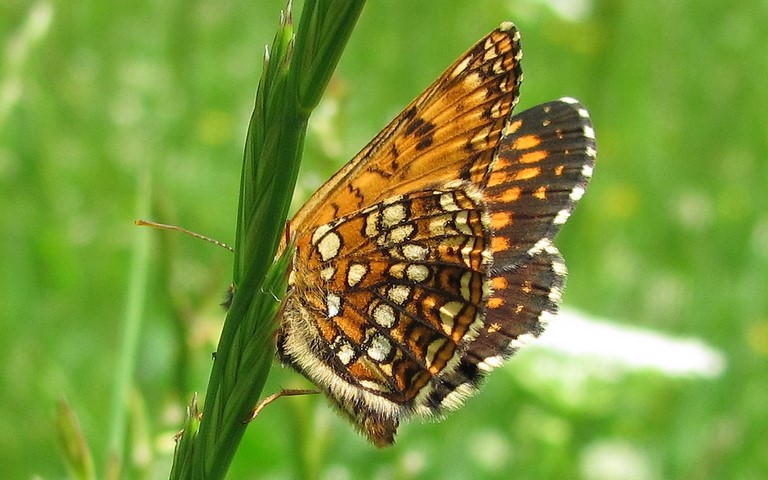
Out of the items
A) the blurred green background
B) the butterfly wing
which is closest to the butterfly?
A: the butterfly wing

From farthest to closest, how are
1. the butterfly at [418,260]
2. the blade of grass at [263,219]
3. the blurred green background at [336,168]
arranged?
the blurred green background at [336,168]
the butterfly at [418,260]
the blade of grass at [263,219]

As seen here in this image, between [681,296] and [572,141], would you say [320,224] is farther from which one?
[681,296]

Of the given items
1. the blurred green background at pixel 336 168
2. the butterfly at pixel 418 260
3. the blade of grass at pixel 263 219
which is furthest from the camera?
the blurred green background at pixel 336 168

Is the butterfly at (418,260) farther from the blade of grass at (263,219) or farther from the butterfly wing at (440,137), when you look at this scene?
the blade of grass at (263,219)

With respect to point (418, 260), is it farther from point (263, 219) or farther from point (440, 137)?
point (263, 219)

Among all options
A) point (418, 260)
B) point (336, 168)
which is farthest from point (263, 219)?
point (336, 168)

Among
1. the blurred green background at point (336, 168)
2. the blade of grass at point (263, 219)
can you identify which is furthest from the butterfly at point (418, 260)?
the blade of grass at point (263, 219)

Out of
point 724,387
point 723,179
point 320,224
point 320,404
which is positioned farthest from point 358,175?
point 723,179
